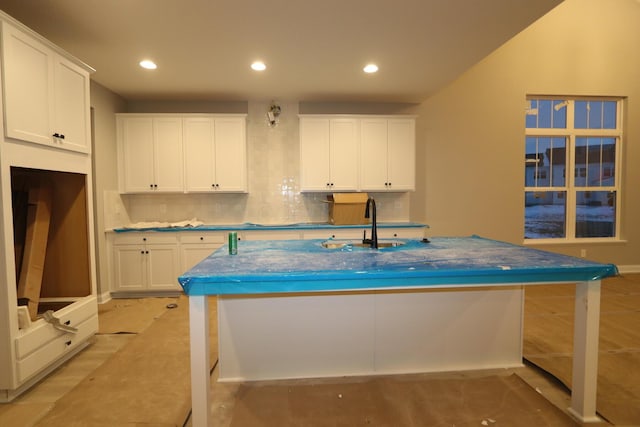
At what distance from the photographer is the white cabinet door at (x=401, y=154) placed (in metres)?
4.57

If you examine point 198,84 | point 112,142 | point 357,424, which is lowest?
point 357,424

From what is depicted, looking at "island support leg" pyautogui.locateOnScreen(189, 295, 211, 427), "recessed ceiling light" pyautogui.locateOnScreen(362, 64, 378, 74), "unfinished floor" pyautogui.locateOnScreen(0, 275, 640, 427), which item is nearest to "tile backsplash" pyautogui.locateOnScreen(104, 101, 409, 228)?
"recessed ceiling light" pyautogui.locateOnScreen(362, 64, 378, 74)

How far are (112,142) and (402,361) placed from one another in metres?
4.26

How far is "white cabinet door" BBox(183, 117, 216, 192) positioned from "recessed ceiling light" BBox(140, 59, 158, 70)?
0.92 metres

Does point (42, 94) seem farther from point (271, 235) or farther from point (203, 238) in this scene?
point (271, 235)

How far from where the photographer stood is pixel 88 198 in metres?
2.77

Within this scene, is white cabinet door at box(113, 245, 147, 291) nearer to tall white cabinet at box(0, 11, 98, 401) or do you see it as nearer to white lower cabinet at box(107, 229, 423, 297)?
white lower cabinet at box(107, 229, 423, 297)

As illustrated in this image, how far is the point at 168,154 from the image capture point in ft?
14.4

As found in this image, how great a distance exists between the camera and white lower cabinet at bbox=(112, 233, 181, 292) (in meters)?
4.09

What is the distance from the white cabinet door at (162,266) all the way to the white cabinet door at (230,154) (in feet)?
3.36

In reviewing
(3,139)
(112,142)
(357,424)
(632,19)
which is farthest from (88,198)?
(632,19)

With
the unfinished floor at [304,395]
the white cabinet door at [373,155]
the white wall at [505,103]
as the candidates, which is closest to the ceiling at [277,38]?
the white cabinet door at [373,155]

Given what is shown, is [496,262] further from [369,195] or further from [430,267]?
[369,195]

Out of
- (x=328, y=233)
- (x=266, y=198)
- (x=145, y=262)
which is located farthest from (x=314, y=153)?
(x=145, y=262)
